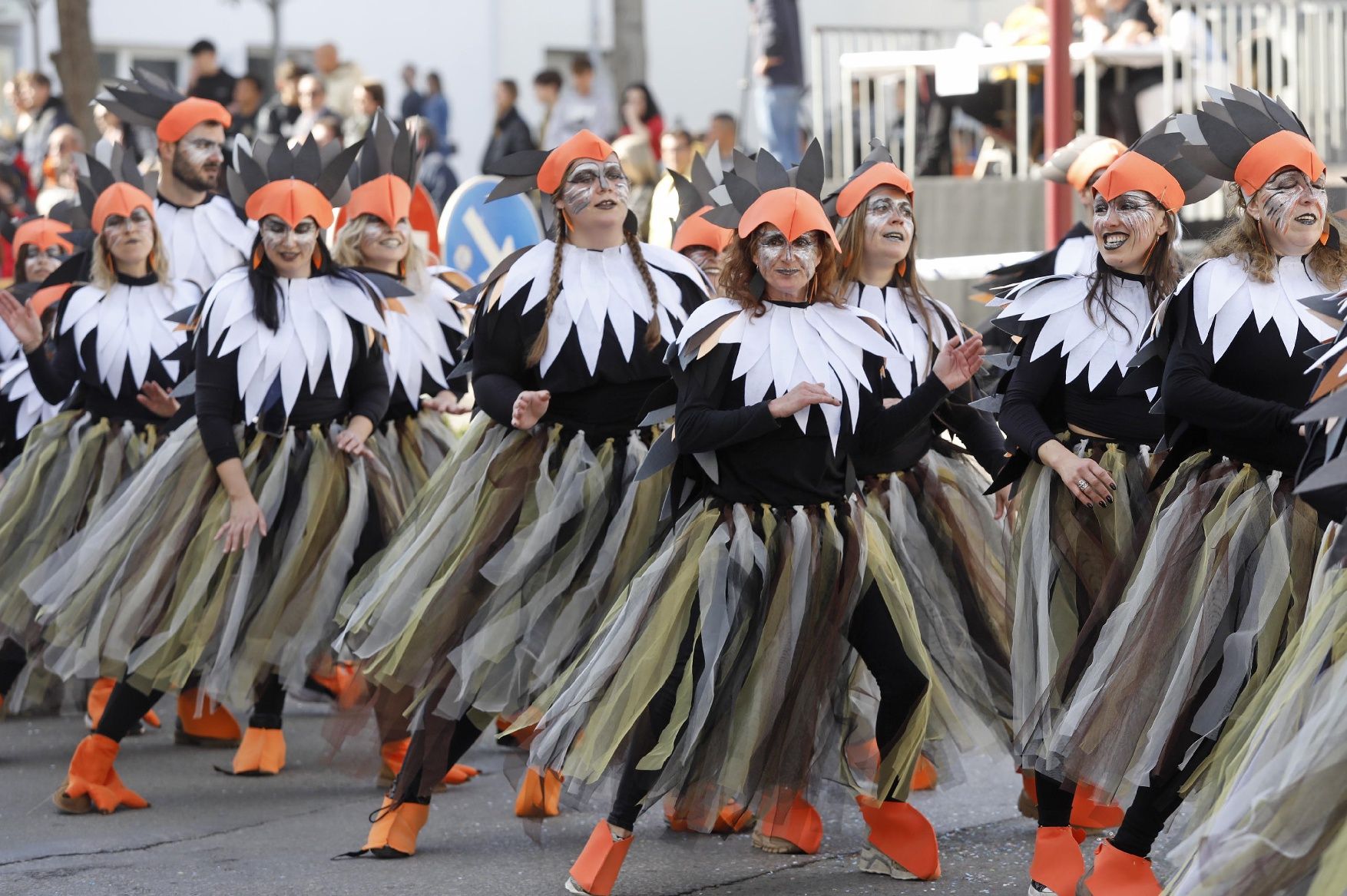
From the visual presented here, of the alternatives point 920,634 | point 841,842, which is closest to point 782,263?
point 920,634

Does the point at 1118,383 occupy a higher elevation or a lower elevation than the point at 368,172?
lower

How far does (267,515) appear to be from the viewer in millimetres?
6453

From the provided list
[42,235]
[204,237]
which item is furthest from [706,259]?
[42,235]

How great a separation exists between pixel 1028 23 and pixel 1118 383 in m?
7.84

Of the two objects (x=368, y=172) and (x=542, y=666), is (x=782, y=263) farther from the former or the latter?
(x=368, y=172)

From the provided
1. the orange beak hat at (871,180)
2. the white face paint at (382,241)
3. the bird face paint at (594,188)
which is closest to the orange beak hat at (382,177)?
the white face paint at (382,241)

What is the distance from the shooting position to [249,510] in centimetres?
632

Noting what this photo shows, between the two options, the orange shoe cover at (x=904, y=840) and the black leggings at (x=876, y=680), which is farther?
the orange shoe cover at (x=904, y=840)

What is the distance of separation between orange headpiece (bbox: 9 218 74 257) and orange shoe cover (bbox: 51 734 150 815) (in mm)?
3164

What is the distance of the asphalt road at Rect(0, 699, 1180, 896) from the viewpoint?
5395 millimetres

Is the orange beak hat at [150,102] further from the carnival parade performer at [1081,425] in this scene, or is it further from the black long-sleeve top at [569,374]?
the carnival parade performer at [1081,425]

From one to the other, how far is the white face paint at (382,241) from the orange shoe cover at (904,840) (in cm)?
317

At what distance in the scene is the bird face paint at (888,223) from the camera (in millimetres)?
5895

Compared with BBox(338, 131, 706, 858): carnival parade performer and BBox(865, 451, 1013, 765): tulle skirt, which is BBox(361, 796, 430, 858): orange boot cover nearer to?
BBox(338, 131, 706, 858): carnival parade performer
